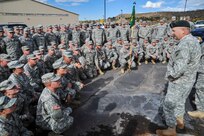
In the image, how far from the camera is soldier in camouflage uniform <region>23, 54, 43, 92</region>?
16.7 ft

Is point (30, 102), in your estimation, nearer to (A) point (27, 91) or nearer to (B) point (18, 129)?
(A) point (27, 91)

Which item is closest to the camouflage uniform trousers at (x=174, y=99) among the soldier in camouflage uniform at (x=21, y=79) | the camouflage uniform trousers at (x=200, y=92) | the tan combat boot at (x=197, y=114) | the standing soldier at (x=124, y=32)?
the tan combat boot at (x=197, y=114)

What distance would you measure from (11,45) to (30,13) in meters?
17.9

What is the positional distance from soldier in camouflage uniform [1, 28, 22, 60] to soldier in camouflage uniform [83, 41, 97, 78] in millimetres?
2744

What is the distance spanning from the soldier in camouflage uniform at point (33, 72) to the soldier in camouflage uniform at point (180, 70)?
321 cm

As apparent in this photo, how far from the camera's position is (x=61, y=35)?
431 inches

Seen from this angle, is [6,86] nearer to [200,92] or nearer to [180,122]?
[180,122]

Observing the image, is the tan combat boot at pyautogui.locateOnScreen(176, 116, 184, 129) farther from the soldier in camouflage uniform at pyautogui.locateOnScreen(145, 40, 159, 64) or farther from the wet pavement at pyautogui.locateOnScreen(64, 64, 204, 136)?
the soldier in camouflage uniform at pyautogui.locateOnScreen(145, 40, 159, 64)

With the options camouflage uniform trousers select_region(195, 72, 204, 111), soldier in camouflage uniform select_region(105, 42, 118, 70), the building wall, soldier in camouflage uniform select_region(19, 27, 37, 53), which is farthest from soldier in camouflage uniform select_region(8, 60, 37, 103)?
the building wall

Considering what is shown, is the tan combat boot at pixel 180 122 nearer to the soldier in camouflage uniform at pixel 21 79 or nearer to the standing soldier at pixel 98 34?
the soldier in camouflage uniform at pixel 21 79

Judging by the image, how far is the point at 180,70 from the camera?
3.38 m

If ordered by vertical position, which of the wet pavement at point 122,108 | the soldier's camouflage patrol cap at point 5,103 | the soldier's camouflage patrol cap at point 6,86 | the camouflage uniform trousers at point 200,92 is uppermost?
the soldier's camouflage patrol cap at point 6,86

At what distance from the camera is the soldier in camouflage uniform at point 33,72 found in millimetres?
5098

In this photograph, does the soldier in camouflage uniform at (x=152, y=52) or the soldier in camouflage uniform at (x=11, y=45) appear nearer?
the soldier in camouflage uniform at (x=11, y=45)
